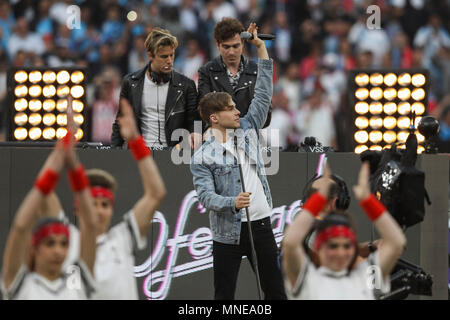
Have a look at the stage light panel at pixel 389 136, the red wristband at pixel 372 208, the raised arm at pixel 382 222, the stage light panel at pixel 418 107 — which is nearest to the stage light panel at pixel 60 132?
the stage light panel at pixel 389 136

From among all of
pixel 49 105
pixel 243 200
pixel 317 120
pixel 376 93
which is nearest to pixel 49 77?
pixel 49 105

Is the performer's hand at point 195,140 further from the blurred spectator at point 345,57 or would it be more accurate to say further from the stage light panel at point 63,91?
the blurred spectator at point 345,57

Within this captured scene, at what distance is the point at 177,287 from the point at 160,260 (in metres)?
0.28

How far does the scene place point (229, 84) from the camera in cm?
949

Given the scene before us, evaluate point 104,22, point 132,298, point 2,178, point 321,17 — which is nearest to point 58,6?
point 104,22

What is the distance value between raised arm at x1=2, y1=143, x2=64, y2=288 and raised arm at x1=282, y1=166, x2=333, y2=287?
4.19 feet

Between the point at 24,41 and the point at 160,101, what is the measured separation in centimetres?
689

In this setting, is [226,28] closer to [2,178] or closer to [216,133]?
[216,133]

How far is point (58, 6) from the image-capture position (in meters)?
16.9

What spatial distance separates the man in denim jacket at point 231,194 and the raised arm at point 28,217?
2.21m

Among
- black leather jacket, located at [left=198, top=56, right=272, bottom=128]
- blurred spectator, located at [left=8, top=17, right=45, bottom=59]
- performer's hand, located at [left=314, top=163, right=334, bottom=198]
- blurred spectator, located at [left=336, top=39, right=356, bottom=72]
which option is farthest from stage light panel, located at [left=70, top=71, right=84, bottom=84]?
blurred spectator, located at [left=336, top=39, right=356, bottom=72]

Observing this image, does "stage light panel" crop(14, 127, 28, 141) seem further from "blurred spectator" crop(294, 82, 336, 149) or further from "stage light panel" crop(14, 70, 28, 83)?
"blurred spectator" crop(294, 82, 336, 149)

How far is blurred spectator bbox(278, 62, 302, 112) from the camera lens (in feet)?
53.3

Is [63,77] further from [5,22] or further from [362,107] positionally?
[5,22]
